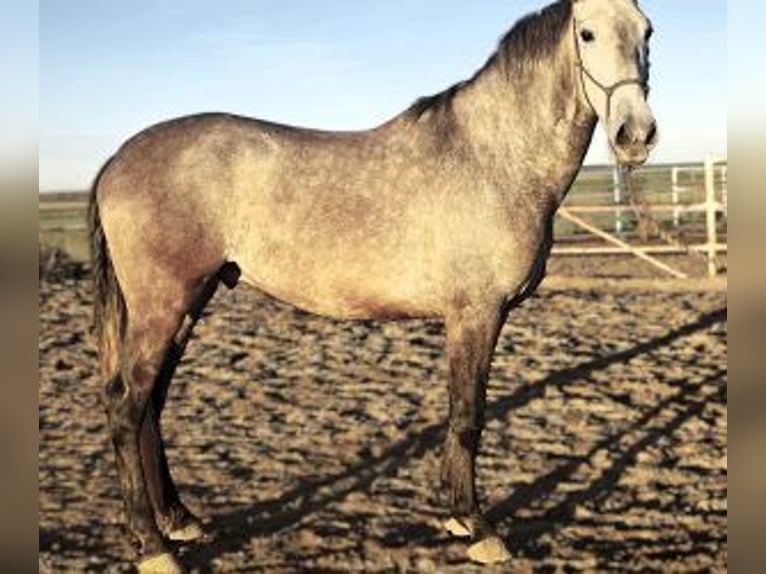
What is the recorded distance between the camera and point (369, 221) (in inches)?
136

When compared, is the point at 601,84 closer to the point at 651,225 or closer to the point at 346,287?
the point at 651,225

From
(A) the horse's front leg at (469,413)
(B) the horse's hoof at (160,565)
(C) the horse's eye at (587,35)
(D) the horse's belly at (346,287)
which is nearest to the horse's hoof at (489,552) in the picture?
(A) the horse's front leg at (469,413)

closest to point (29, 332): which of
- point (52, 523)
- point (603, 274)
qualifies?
point (52, 523)

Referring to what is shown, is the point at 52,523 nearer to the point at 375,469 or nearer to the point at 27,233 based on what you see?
the point at 375,469

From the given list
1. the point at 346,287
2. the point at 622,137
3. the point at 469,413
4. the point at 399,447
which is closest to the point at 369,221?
the point at 346,287

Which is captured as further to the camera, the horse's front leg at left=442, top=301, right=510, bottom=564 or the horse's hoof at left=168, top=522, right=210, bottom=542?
the horse's hoof at left=168, top=522, right=210, bottom=542

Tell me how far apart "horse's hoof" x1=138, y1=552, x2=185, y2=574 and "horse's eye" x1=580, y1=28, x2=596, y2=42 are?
2.75 metres

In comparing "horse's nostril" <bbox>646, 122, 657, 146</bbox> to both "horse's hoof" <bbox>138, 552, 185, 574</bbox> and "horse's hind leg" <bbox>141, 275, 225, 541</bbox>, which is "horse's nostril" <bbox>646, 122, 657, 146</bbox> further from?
"horse's hoof" <bbox>138, 552, 185, 574</bbox>

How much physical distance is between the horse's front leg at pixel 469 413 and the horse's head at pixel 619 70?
2.87 ft

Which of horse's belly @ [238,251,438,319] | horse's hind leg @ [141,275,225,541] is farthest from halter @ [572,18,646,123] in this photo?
horse's hind leg @ [141,275,225,541]

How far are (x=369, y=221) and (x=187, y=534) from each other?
170cm

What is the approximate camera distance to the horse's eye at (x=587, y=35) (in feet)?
10.3

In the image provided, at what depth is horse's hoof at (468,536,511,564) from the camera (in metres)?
3.43

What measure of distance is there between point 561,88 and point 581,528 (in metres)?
2.06
